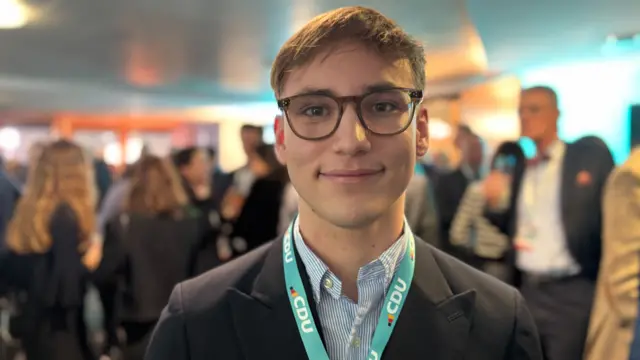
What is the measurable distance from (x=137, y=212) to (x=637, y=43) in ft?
11.1

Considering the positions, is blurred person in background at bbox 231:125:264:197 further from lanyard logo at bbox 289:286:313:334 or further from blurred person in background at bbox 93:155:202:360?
lanyard logo at bbox 289:286:313:334

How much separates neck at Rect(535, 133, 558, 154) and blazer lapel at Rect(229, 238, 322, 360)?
1948 millimetres

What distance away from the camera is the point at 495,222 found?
2.89 meters

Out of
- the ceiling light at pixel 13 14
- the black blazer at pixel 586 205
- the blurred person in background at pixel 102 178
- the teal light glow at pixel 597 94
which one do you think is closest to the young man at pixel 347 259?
the black blazer at pixel 586 205

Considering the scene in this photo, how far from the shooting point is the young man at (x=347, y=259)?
85 centimetres

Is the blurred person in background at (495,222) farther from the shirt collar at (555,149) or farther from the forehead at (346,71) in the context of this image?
the forehead at (346,71)

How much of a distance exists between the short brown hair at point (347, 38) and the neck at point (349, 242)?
0.21 meters

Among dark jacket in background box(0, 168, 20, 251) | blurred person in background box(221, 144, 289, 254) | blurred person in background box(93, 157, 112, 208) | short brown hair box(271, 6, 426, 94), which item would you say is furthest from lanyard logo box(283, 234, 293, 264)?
blurred person in background box(93, 157, 112, 208)

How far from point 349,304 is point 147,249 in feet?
8.38

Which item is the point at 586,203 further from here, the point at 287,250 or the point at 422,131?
the point at 287,250

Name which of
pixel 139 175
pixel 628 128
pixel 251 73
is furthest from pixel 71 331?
pixel 628 128

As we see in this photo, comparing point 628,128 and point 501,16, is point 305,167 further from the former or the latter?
point 628,128

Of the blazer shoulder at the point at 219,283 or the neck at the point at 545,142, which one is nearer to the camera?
the blazer shoulder at the point at 219,283

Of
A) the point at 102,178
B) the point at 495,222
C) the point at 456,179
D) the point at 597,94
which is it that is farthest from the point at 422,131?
the point at 102,178
